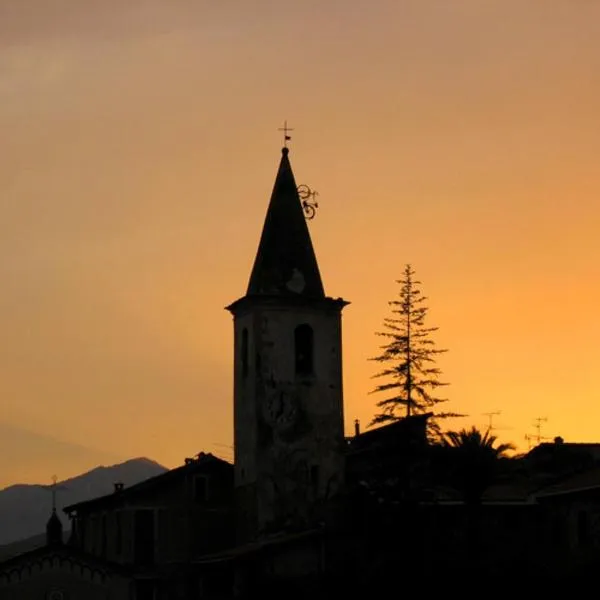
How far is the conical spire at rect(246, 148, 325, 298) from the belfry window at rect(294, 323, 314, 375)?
1320mm

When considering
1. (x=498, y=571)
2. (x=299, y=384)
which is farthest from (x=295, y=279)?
(x=498, y=571)

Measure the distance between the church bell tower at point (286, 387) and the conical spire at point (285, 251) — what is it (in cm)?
4

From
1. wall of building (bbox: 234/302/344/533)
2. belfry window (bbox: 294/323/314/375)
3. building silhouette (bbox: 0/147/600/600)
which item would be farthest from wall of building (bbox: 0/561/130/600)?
belfry window (bbox: 294/323/314/375)

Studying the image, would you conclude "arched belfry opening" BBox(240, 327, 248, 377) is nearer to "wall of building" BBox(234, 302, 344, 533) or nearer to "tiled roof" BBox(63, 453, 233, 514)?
"wall of building" BBox(234, 302, 344, 533)

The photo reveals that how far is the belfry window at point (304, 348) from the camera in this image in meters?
71.7

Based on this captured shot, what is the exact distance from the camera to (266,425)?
2778 inches

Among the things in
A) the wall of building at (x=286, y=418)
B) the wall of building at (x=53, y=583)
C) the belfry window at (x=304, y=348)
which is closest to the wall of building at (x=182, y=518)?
the wall of building at (x=286, y=418)

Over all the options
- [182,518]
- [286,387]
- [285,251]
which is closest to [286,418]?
[286,387]

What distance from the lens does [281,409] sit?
7081 cm

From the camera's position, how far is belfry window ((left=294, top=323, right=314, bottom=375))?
7169cm

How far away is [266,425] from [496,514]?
8973 mm

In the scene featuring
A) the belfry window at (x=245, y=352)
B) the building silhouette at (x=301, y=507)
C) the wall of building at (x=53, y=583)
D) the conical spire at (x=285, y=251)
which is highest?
the conical spire at (x=285, y=251)

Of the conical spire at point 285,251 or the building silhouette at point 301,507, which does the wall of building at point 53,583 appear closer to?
the building silhouette at point 301,507

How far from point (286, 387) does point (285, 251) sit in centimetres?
518
